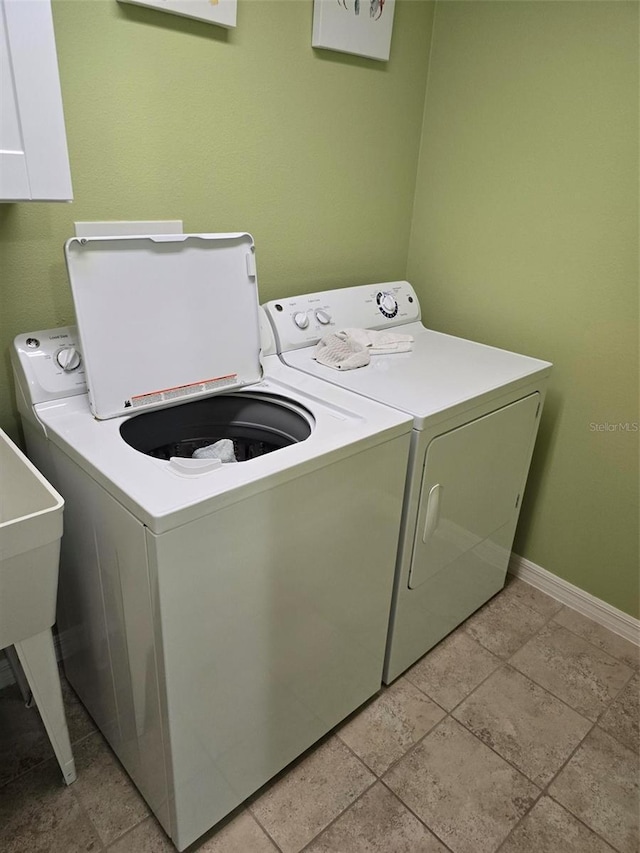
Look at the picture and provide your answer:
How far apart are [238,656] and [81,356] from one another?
759 mm

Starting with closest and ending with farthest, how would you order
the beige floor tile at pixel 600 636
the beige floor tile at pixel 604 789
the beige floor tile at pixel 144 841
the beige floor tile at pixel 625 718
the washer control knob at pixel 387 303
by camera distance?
1. the beige floor tile at pixel 144 841
2. the beige floor tile at pixel 604 789
3. the beige floor tile at pixel 625 718
4. the beige floor tile at pixel 600 636
5. the washer control knob at pixel 387 303

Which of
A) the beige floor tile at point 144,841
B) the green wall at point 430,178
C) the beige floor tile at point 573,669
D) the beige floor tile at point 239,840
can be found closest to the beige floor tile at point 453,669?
the beige floor tile at point 573,669

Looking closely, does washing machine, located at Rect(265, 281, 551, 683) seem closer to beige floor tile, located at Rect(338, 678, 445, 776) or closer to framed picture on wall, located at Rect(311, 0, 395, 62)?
beige floor tile, located at Rect(338, 678, 445, 776)

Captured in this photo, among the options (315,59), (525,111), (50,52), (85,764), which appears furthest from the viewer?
(525,111)

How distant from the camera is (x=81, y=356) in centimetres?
134

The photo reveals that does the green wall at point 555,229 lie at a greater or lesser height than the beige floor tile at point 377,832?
greater

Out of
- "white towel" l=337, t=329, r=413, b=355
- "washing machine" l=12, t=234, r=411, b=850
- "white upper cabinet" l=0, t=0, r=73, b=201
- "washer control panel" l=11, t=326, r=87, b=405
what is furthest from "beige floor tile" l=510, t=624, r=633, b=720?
"white upper cabinet" l=0, t=0, r=73, b=201

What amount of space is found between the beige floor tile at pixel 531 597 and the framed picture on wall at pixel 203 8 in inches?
81.2

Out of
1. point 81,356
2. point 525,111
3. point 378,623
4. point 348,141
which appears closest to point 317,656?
point 378,623

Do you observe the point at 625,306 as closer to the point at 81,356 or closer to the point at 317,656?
the point at 317,656

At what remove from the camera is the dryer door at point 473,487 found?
1.56 meters

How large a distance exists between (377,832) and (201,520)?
0.95m

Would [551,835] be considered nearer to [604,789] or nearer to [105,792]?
[604,789]

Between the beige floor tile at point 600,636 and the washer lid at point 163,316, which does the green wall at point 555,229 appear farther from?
the washer lid at point 163,316
